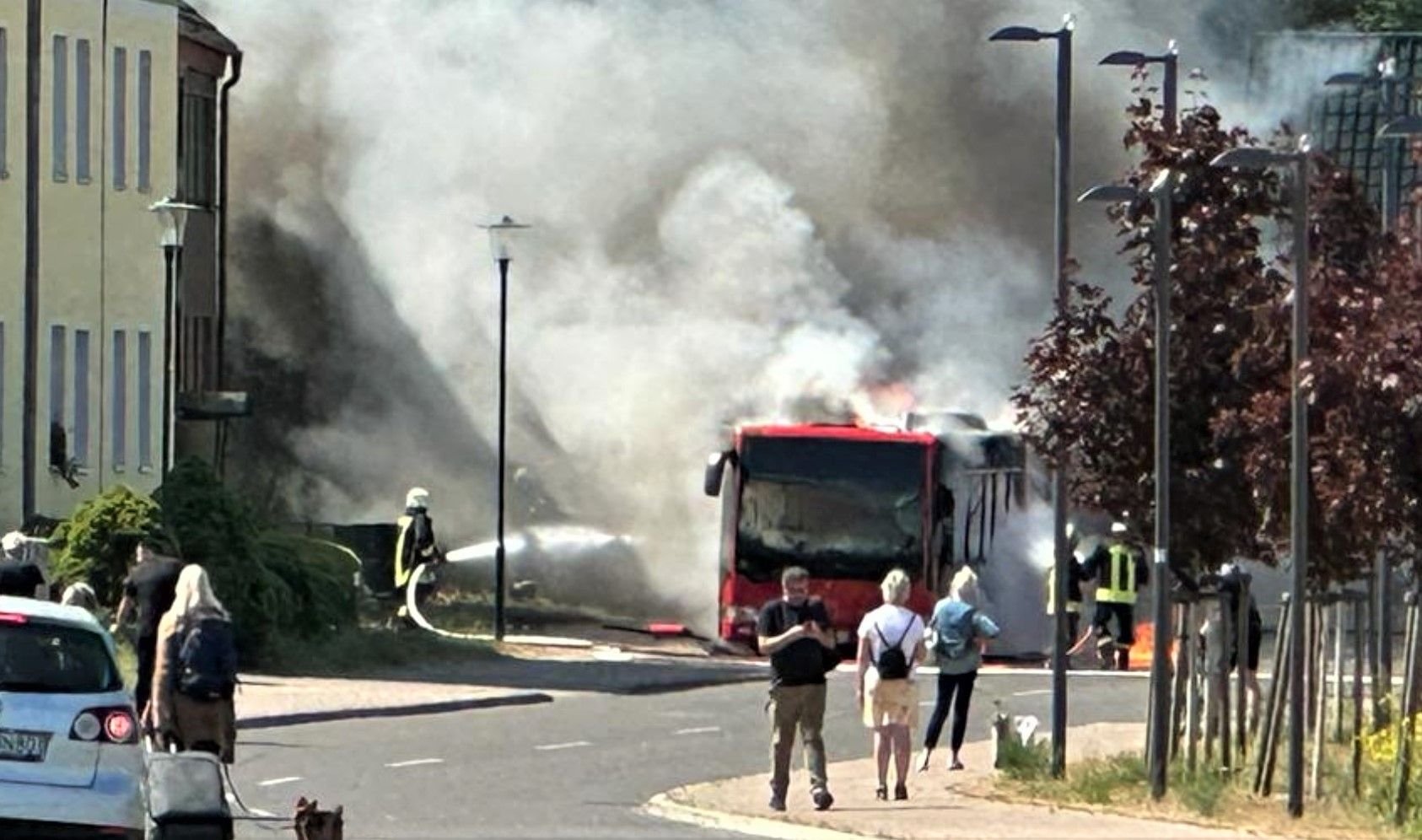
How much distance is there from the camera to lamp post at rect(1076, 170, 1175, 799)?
28078mm

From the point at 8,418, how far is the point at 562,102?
67.4ft

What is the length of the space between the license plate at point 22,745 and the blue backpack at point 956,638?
13.8m

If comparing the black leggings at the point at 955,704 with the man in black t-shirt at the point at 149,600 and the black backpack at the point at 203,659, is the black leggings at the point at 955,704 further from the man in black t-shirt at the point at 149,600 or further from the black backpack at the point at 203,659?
the black backpack at the point at 203,659

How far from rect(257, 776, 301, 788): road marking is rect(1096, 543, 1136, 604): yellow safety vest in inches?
715

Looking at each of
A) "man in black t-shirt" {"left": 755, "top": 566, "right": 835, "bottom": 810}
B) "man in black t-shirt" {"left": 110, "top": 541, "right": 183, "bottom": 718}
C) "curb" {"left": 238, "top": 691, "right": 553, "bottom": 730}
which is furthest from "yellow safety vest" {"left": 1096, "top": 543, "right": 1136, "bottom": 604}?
"man in black t-shirt" {"left": 110, "top": 541, "right": 183, "bottom": 718}

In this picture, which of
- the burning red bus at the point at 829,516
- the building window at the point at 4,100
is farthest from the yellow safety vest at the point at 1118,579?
the building window at the point at 4,100

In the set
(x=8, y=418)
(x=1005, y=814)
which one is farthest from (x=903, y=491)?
(x=1005, y=814)

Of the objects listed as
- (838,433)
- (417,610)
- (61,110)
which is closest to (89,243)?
(61,110)

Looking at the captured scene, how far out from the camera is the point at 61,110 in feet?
161

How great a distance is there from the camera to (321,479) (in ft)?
221

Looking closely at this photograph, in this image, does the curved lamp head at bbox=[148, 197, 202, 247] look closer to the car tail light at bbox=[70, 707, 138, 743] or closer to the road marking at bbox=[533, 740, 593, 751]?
the road marking at bbox=[533, 740, 593, 751]

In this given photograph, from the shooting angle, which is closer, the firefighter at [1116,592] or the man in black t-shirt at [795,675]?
the man in black t-shirt at [795,675]

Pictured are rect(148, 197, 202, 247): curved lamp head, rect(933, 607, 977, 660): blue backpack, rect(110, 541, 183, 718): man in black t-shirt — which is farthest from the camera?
rect(148, 197, 202, 247): curved lamp head

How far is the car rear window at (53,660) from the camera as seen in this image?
1959 centimetres
